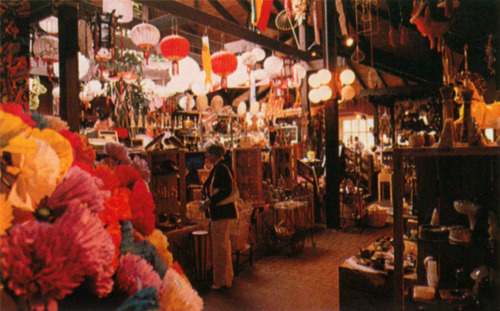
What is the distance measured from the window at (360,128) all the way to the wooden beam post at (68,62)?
43.7ft

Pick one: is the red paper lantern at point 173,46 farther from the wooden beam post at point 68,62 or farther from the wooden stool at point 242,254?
the wooden stool at point 242,254

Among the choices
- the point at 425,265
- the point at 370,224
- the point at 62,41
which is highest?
the point at 62,41

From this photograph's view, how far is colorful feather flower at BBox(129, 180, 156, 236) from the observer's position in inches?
31.0

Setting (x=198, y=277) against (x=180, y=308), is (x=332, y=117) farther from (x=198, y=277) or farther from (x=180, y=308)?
(x=180, y=308)

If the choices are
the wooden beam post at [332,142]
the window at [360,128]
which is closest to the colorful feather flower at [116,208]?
the wooden beam post at [332,142]

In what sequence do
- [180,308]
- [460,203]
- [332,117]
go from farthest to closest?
[332,117]
[460,203]
[180,308]

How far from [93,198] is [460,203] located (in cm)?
246

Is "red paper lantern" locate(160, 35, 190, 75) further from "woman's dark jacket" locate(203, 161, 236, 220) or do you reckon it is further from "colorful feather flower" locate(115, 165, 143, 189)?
"colorful feather flower" locate(115, 165, 143, 189)

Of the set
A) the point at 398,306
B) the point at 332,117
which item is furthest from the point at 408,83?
the point at 398,306

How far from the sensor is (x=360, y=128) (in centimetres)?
1583

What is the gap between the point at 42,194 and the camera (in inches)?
20.1

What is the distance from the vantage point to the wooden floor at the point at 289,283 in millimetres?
3502

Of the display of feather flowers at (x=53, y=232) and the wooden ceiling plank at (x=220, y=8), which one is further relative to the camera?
the wooden ceiling plank at (x=220, y=8)

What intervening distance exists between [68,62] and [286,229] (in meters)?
3.71
